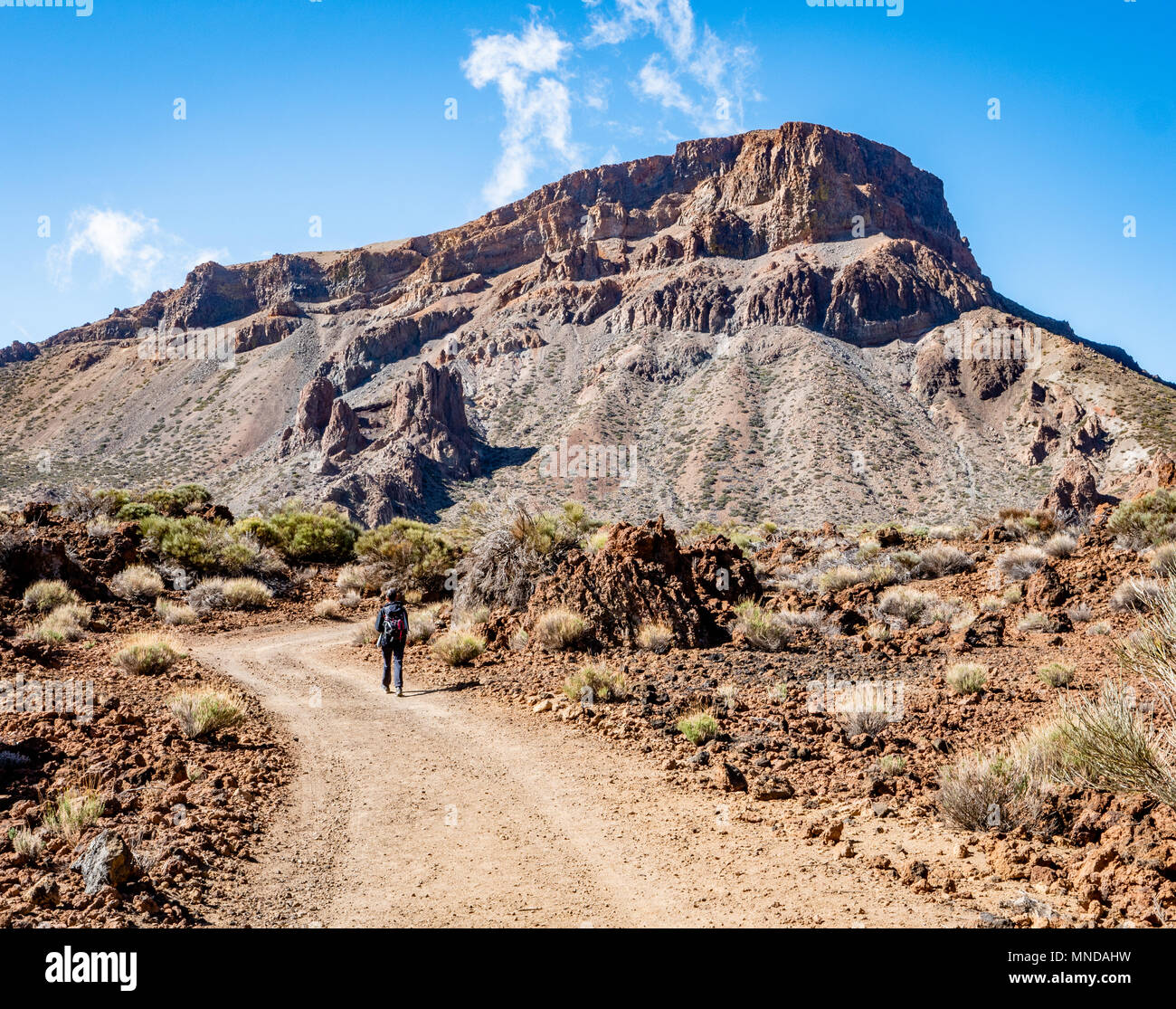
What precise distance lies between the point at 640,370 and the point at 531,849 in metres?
71.1

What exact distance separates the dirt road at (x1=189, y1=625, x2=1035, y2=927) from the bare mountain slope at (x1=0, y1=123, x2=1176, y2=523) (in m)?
35.5

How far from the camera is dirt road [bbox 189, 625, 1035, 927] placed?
372cm

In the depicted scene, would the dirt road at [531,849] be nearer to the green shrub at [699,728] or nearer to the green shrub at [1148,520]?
the green shrub at [699,728]

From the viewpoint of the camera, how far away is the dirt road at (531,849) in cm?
372

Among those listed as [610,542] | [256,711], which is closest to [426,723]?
[256,711]

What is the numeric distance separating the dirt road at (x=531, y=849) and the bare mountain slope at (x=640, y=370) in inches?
1397

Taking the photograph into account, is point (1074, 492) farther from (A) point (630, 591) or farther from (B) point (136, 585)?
(B) point (136, 585)

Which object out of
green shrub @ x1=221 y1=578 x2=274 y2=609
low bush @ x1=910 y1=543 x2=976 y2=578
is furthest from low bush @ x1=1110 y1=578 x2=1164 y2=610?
green shrub @ x1=221 y1=578 x2=274 y2=609

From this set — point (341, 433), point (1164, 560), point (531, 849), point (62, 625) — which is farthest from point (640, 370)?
point (531, 849)

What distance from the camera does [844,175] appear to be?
104625 millimetres

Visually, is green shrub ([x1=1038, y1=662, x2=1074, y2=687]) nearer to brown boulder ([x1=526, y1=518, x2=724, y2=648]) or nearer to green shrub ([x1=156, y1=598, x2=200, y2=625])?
brown boulder ([x1=526, y1=518, x2=724, y2=648])
